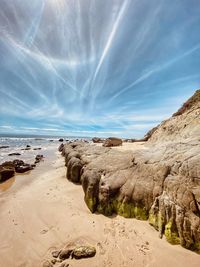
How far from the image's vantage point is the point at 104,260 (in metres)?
4.25

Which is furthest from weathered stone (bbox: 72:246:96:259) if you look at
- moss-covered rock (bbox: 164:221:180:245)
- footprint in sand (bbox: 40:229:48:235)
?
moss-covered rock (bbox: 164:221:180:245)

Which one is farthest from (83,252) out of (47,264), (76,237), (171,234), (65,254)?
(171,234)

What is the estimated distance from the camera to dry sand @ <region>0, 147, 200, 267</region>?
13.9 ft

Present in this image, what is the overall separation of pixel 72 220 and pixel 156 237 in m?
2.80

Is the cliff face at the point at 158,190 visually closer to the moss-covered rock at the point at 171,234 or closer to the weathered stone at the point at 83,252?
the moss-covered rock at the point at 171,234

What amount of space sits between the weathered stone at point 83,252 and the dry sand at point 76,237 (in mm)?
110

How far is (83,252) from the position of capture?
4.41m

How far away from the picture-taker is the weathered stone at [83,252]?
4363 millimetres

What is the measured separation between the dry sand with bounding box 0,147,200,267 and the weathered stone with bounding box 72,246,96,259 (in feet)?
0.36

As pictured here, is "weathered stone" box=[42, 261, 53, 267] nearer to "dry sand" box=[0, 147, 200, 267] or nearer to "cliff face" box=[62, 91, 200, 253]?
"dry sand" box=[0, 147, 200, 267]

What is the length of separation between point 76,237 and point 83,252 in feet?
2.39

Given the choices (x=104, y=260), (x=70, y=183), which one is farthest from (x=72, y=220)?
(x=70, y=183)

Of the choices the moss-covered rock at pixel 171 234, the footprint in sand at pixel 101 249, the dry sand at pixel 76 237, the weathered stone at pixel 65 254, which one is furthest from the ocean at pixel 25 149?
the moss-covered rock at pixel 171 234

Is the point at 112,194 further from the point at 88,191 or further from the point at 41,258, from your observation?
the point at 41,258
